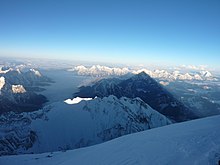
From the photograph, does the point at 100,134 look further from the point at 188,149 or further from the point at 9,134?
the point at 188,149

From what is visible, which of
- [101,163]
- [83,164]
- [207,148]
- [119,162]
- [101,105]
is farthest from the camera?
[101,105]

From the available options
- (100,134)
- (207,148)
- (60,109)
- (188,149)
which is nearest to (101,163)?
(188,149)

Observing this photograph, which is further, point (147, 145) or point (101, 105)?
point (101, 105)

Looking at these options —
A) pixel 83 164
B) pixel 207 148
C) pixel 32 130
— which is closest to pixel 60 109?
pixel 32 130

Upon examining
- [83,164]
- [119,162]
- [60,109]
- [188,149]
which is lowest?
[60,109]

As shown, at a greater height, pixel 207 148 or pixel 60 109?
pixel 207 148

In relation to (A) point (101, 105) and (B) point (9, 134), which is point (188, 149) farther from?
(A) point (101, 105)

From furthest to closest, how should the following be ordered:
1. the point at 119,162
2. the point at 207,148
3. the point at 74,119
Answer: the point at 74,119 → the point at 119,162 → the point at 207,148
